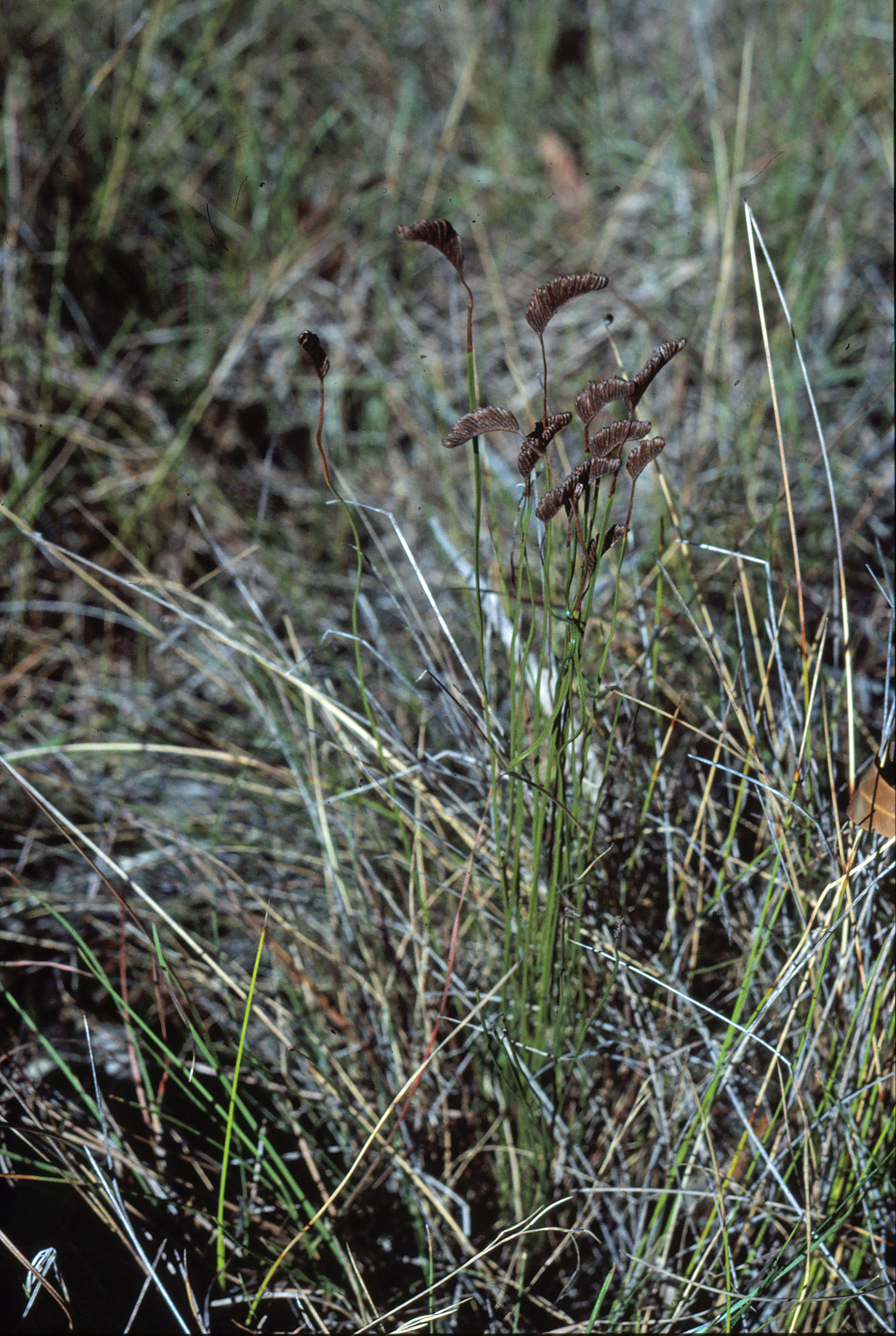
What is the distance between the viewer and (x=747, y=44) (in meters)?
1.28

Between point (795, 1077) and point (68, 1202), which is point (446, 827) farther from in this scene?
point (68, 1202)

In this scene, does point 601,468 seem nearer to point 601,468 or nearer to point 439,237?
point 601,468

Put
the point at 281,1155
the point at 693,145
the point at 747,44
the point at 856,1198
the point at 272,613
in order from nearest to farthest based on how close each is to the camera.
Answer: the point at 856,1198 → the point at 281,1155 → the point at 747,44 → the point at 272,613 → the point at 693,145

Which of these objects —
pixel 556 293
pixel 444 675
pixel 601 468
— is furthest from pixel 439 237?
pixel 444 675

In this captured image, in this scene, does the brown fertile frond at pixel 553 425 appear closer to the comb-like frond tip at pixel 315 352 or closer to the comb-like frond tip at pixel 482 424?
the comb-like frond tip at pixel 482 424

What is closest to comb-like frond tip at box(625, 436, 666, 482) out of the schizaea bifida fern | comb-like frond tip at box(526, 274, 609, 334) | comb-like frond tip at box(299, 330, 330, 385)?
the schizaea bifida fern

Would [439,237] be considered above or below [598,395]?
above

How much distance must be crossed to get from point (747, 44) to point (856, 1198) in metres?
1.46

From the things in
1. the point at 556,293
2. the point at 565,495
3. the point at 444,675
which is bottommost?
the point at 444,675

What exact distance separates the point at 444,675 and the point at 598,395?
636mm

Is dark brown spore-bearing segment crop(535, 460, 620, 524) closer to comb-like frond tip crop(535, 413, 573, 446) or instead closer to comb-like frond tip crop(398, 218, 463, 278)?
comb-like frond tip crop(535, 413, 573, 446)

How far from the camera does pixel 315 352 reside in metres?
0.59

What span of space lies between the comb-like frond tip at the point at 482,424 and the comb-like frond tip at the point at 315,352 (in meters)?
0.10

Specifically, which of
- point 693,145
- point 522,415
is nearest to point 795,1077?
point 522,415
